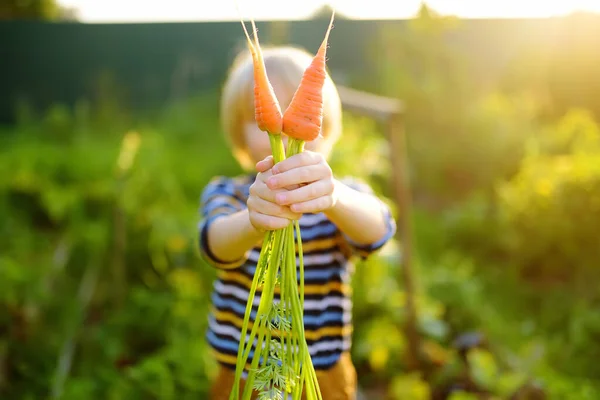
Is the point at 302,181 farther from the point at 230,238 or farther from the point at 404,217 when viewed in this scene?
the point at 404,217

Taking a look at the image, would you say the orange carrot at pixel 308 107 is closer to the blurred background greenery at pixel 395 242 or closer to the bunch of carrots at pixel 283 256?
the bunch of carrots at pixel 283 256

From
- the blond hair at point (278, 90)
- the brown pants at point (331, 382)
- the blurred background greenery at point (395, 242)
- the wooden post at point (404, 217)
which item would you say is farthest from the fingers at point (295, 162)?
the wooden post at point (404, 217)

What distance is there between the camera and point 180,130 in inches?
282

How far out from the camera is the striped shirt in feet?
4.46

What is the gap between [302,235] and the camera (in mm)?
1363

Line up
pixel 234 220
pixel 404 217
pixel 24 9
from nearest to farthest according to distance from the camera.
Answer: pixel 234 220 < pixel 404 217 < pixel 24 9

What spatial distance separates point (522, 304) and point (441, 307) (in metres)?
1.03

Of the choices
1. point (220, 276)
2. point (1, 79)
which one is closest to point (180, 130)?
point (1, 79)

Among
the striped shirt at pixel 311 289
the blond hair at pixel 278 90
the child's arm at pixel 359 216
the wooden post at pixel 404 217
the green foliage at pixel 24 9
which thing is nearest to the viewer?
the child's arm at pixel 359 216

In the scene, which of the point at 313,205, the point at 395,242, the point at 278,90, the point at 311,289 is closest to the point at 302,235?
the point at 311,289

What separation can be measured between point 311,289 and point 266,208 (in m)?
0.53

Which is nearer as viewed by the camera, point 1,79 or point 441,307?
point 441,307

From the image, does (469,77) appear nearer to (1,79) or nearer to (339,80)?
(339,80)

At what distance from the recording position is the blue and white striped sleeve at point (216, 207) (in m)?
1.23
